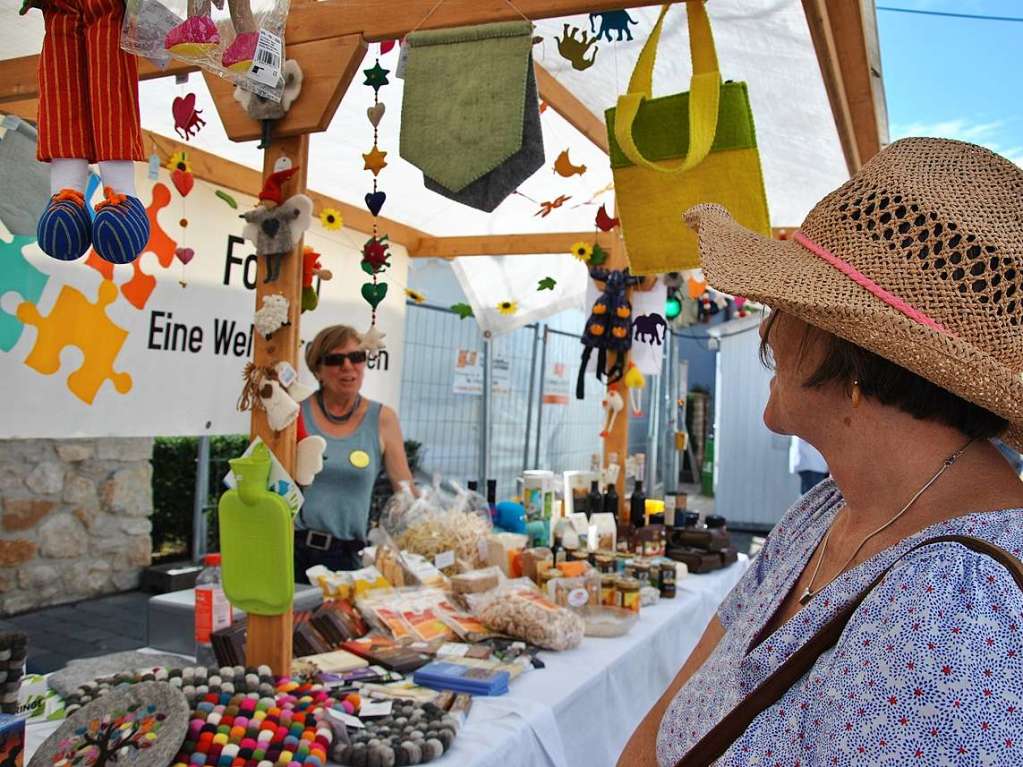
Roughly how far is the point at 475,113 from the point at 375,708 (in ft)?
4.47

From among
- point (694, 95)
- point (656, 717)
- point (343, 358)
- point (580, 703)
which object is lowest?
point (580, 703)

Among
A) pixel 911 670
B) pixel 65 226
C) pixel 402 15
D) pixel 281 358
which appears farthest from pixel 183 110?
pixel 911 670

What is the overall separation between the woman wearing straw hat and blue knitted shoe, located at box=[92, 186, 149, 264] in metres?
1.02

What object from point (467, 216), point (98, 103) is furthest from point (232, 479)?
point (467, 216)

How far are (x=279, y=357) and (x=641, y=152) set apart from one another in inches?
40.6

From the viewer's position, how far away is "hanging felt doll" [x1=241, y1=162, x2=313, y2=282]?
190 centimetres

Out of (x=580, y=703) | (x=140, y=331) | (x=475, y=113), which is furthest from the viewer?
(x=140, y=331)

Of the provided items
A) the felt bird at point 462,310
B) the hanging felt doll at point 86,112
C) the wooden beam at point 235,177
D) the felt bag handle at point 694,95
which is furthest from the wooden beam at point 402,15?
the felt bird at point 462,310

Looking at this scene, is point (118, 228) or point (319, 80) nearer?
point (118, 228)

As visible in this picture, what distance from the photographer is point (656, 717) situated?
1337 millimetres

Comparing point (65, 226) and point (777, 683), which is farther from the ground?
point (65, 226)

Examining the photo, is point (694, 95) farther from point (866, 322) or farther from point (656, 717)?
point (656, 717)

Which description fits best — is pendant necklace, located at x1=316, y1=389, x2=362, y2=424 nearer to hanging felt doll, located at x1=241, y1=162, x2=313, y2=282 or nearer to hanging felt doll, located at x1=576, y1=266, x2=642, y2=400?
hanging felt doll, located at x1=576, y1=266, x2=642, y2=400

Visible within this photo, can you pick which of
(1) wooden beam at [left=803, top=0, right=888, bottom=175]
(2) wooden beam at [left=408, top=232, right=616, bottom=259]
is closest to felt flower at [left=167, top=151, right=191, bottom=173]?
(2) wooden beam at [left=408, top=232, right=616, bottom=259]
